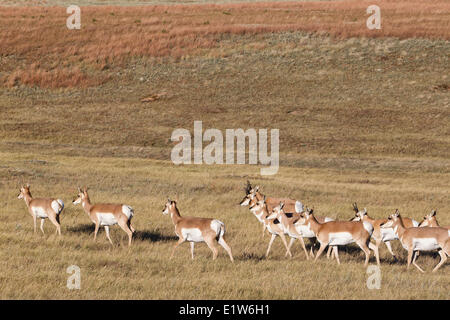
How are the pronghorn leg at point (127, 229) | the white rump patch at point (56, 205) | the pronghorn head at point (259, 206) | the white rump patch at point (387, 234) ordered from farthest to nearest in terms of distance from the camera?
the pronghorn head at point (259, 206) < the white rump patch at point (56, 205) < the pronghorn leg at point (127, 229) < the white rump patch at point (387, 234)

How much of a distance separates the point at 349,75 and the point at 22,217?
49246mm

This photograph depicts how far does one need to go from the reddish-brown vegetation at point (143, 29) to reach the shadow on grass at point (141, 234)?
48.4 meters

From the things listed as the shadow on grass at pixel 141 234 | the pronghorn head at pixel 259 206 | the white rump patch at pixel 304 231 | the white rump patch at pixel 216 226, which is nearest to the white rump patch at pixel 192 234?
the white rump patch at pixel 216 226

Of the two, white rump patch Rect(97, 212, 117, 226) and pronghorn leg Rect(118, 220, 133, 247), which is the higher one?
white rump patch Rect(97, 212, 117, 226)

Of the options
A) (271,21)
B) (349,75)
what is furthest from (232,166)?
(271,21)

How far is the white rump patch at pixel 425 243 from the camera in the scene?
1645 centimetres

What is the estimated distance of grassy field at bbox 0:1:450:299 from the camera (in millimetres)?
15234

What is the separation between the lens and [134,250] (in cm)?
1781

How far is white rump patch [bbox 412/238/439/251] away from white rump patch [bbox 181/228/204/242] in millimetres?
5213

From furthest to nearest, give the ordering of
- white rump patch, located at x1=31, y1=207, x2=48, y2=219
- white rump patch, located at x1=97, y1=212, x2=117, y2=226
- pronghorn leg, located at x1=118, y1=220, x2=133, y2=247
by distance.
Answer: white rump patch, located at x1=31, y1=207, x2=48, y2=219 → white rump patch, located at x1=97, y1=212, x2=117, y2=226 → pronghorn leg, located at x1=118, y1=220, x2=133, y2=247

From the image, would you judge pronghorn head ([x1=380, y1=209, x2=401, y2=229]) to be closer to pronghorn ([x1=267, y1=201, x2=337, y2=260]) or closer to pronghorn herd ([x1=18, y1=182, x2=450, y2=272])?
pronghorn herd ([x1=18, y1=182, x2=450, y2=272])

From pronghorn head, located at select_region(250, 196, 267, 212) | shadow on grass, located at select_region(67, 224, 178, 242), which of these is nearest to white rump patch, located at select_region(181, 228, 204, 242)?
shadow on grass, located at select_region(67, 224, 178, 242)

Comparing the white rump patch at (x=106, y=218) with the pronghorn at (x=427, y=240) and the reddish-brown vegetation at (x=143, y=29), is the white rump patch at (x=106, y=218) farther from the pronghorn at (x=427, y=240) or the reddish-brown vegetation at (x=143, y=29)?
the reddish-brown vegetation at (x=143, y=29)

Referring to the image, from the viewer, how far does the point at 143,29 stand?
270ft
